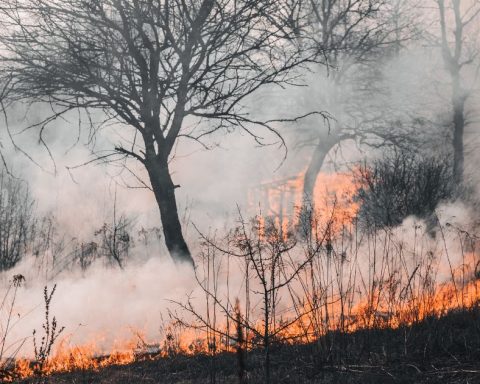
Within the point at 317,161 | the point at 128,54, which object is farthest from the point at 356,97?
the point at 128,54

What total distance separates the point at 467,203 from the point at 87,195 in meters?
9.23

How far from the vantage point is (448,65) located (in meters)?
15.7

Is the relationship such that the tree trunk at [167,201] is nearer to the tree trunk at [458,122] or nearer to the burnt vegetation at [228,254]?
the burnt vegetation at [228,254]

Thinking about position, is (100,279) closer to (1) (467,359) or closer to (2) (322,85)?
(1) (467,359)

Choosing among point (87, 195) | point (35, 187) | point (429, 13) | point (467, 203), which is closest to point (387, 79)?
point (429, 13)

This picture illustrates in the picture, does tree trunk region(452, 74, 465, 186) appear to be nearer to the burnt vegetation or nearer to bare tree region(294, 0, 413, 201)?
bare tree region(294, 0, 413, 201)

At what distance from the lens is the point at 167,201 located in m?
6.11

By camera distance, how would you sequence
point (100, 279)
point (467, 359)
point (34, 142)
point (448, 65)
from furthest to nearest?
point (448, 65), point (34, 142), point (100, 279), point (467, 359)

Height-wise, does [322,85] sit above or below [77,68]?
above

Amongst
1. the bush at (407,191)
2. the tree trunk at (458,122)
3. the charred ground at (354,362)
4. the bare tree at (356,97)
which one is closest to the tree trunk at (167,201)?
the charred ground at (354,362)

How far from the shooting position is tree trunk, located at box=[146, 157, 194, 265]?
604 cm

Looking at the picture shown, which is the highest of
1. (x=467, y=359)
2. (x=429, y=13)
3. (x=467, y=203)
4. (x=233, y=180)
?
(x=429, y=13)

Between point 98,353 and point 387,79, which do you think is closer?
point 98,353

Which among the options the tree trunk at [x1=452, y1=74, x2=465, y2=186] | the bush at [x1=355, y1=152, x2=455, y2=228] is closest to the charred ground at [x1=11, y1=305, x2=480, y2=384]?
the bush at [x1=355, y1=152, x2=455, y2=228]
